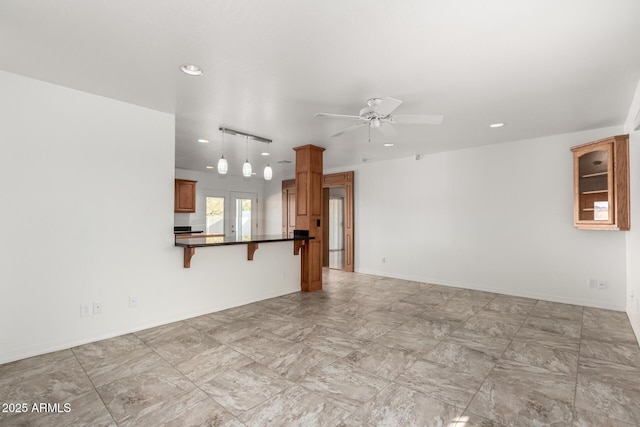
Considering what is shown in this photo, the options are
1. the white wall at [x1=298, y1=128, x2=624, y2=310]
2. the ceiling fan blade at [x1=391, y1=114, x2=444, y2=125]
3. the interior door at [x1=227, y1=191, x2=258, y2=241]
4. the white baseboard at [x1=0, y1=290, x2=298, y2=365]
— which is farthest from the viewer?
the interior door at [x1=227, y1=191, x2=258, y2=241]

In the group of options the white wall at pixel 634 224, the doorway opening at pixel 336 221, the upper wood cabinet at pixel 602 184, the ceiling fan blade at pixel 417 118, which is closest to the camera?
the ceiling fan blade at pixel 417 118

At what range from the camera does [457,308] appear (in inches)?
170

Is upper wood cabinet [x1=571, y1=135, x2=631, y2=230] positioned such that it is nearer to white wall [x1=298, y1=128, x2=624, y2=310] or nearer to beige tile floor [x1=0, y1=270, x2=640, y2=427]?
white wall [x1=298, y1=128, x2=624, y2=310]

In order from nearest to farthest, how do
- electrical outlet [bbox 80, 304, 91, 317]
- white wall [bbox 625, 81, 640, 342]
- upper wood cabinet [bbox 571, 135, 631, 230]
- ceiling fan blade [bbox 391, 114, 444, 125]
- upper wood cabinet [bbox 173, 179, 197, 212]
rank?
ceiling fan blade [bbox 391, 114, 444, 125]
electrical outlet [bbox 80, 304, 91, 317]
white wall [bbox 625, 81, 640, 342]
upper wood cabinet [bbox 571, 135, 631, 230]
upper wood cabinet [bbox 173, 179, 197, 212]

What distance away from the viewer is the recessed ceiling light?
2559mm

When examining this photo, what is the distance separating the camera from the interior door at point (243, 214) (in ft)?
29.3

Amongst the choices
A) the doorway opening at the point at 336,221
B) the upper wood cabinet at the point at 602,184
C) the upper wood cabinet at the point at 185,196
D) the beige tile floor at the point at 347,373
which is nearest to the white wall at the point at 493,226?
the upper wood cabinet at the point at 602,184

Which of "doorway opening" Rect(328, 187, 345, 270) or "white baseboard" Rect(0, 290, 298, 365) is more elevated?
"doorway opening" Rect(328, 187, 345, 270)

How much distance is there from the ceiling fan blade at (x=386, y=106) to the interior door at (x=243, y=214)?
659 cm

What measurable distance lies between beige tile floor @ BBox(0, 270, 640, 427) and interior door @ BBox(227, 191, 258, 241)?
206 inches

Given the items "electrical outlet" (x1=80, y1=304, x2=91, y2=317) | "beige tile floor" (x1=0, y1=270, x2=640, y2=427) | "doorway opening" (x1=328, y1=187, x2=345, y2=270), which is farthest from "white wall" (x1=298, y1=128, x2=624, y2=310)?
"electrical outlet" (x1=80, y1=304, x2=91, y2=317)

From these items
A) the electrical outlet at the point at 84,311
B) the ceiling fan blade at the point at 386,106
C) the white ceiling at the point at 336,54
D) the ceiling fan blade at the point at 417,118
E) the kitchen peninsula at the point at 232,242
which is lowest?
the electrical outlet at the point at 84,311

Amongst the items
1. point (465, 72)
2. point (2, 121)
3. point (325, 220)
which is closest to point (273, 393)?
point (465, 72)

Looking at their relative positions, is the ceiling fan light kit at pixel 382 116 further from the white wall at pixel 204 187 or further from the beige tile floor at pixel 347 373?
the white wall at pixel 204 187
